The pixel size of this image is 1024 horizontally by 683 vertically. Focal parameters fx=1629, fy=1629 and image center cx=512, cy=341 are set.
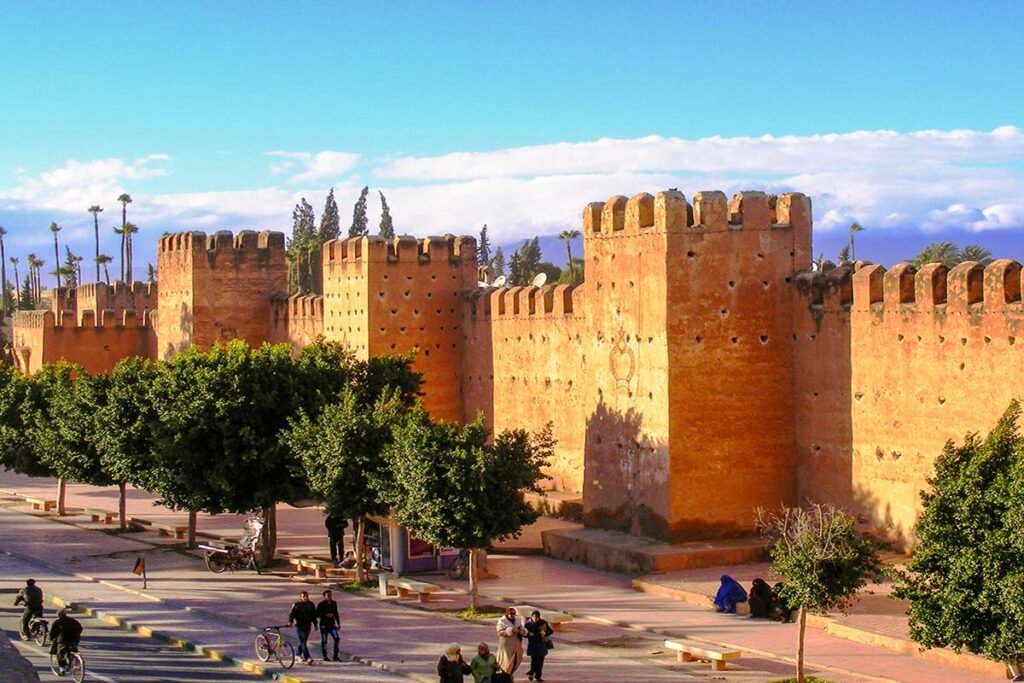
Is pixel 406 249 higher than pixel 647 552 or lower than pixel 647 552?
higher

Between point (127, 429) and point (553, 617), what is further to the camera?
point (127, 429)

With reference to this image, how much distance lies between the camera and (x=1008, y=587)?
54.4 feet

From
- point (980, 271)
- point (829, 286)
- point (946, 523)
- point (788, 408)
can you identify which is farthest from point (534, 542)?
point (946, 523)

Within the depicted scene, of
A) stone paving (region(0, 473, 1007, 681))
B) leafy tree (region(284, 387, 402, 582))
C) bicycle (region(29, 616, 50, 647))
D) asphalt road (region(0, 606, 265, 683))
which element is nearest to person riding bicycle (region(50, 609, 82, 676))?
asphalt road (region(0, 606, 265, 683))

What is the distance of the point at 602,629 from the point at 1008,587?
702 centimetres

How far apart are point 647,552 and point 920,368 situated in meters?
5.20

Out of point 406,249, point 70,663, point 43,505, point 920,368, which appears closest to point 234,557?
point 70,663

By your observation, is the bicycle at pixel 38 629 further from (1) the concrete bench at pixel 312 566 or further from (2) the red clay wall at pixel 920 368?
(2) the red clay wall at pixel 920 368

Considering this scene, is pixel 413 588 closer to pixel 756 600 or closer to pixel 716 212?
pixel 756 600

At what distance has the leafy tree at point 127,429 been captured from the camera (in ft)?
97.6

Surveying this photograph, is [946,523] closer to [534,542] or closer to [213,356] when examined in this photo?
[534,542]

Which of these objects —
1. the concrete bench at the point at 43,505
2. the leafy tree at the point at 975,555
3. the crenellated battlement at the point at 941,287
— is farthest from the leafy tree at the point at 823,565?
the concrete bench at the point at 43,505

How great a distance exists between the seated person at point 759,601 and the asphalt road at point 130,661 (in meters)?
7.15

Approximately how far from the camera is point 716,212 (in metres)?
26.5
